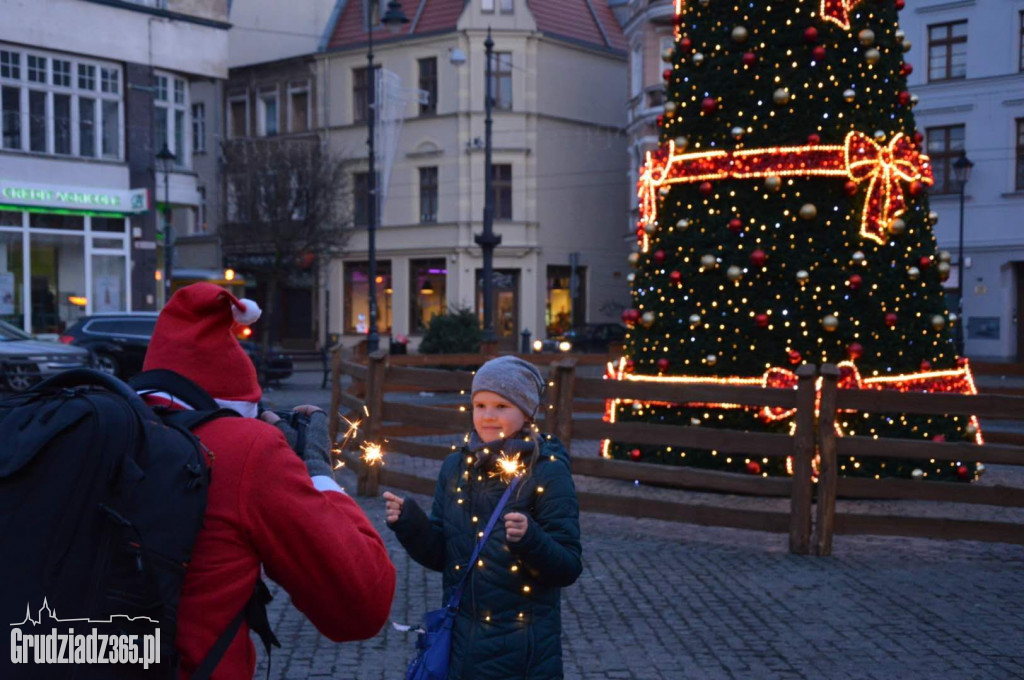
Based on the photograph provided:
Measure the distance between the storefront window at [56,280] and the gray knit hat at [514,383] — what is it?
30.8m

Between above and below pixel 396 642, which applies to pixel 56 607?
above

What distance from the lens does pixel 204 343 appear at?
2.45 m

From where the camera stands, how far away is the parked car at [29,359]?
17.9 meters

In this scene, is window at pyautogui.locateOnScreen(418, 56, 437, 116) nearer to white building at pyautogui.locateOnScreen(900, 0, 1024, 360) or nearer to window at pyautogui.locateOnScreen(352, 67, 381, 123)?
window at pyautogui.locateOnScreen(352, 67, 381, 123)

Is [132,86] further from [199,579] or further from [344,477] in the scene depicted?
[199,579]

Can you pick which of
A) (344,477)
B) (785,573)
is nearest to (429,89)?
(344,477)

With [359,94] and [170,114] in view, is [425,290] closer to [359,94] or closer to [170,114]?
[359,94]

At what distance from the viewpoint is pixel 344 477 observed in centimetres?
1234

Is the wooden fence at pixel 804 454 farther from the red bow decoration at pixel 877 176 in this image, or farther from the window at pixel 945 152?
the window at pixel 945 152

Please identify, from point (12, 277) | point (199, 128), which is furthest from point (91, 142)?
point (199, 128)

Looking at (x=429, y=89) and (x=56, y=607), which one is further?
(x=429, y=89)

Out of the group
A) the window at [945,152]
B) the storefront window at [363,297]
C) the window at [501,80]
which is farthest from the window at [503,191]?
the window at [945,152]

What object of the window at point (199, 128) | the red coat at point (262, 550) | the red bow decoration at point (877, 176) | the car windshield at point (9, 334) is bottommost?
the car windshield at point (9, 334)

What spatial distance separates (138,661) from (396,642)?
4.38 metres
